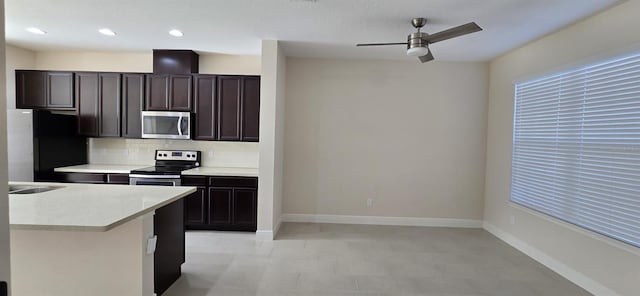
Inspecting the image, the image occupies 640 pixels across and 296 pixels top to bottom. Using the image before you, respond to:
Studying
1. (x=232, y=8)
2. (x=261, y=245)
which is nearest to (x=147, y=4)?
(x=232, y=8)

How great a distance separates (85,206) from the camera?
217 cm

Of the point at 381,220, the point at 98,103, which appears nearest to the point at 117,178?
the point at 98,103

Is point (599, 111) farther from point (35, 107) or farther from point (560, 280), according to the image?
point (35, 107)

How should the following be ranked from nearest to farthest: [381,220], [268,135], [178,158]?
[268,135] → [178,158] → [381,220]

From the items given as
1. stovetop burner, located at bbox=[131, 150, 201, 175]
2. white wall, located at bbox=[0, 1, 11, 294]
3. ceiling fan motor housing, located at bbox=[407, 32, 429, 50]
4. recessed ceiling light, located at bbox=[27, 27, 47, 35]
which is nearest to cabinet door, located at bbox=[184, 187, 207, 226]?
stovetop burner, located at bbox=[131, 150, 201, 175]

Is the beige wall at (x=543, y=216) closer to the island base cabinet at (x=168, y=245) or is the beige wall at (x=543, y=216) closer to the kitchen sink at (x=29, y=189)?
the island base cabinet at (x=168, y=245)

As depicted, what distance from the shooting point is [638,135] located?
253cm

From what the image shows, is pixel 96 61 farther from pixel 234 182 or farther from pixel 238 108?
pixel 234 182

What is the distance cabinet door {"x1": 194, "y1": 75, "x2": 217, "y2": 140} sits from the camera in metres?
4.57

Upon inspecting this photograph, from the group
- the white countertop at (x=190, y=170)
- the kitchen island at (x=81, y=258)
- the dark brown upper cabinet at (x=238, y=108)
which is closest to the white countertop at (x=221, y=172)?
the white countertop at (x=190, y=170)

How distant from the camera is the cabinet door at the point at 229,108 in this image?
454 cm

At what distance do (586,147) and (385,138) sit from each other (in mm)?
2476

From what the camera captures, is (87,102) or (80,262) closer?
(80,262)

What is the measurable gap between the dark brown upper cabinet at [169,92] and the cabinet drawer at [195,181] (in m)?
1.02
